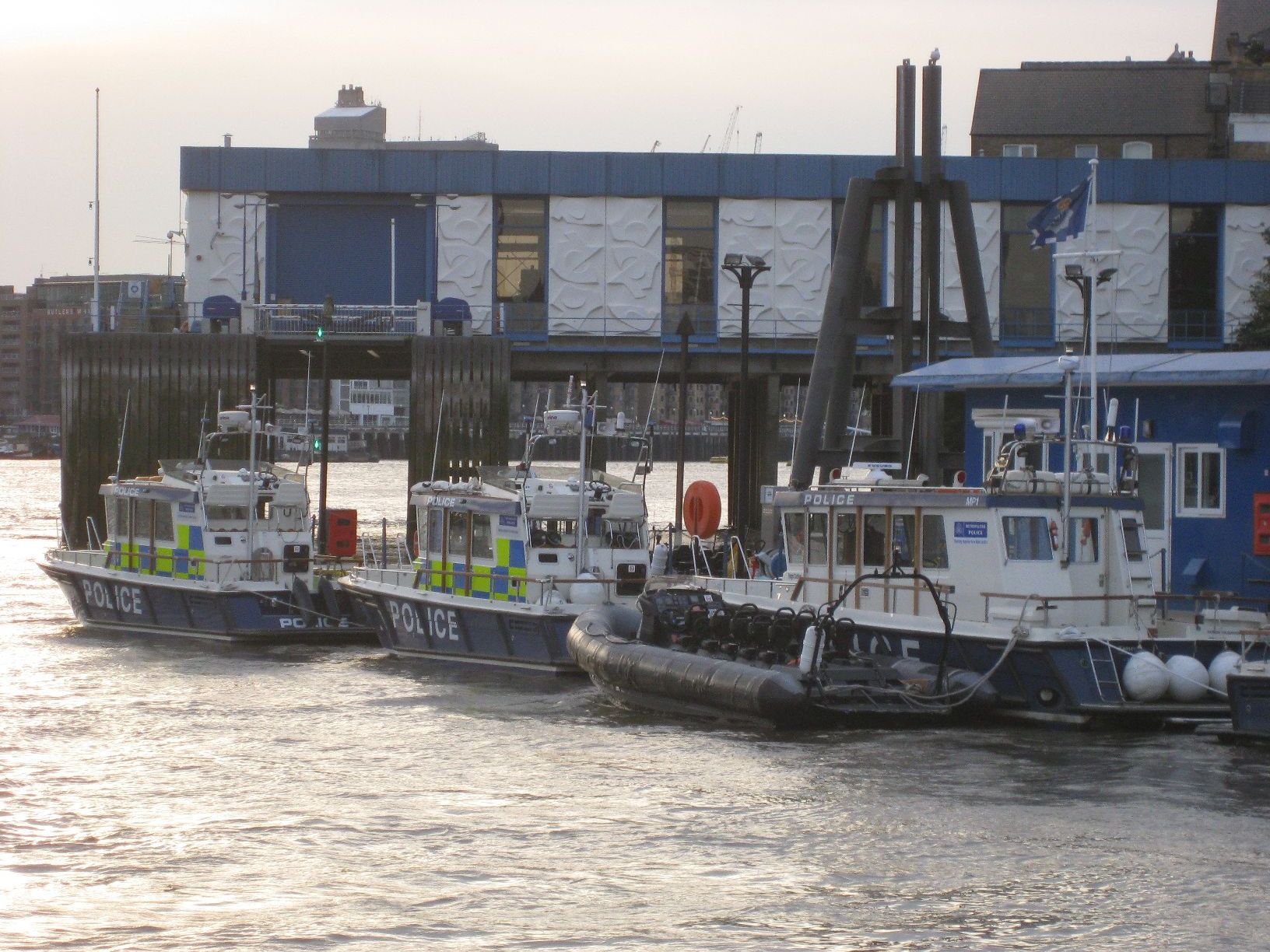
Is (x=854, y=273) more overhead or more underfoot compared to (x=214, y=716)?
more overhead

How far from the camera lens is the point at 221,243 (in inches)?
1891

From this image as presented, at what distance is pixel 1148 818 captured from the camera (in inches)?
680

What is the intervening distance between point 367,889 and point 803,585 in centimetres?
1064

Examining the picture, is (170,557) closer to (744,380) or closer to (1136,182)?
(744,380)

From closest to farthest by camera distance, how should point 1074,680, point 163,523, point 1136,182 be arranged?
point 1074,680 → point 163,523 → point 1136,182

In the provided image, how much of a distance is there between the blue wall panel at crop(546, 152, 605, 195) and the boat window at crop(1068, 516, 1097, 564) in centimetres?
2726

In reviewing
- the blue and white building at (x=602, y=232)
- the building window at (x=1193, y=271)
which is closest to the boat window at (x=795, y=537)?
the blue and white building at (x=602, y=232)

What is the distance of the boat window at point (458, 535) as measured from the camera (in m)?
29.5

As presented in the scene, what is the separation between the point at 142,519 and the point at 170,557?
49.2 inches

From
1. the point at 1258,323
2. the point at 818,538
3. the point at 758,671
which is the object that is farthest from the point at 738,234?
the point at 758,671

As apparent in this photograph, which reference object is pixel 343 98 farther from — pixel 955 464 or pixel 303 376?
pixel 955 464

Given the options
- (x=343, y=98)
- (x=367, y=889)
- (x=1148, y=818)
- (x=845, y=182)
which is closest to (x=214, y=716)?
(x=367, y=889)

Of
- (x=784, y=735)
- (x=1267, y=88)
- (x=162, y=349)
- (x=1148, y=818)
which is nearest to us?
(x=1148, y=818)

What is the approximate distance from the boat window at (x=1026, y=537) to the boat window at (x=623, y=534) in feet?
26.6
